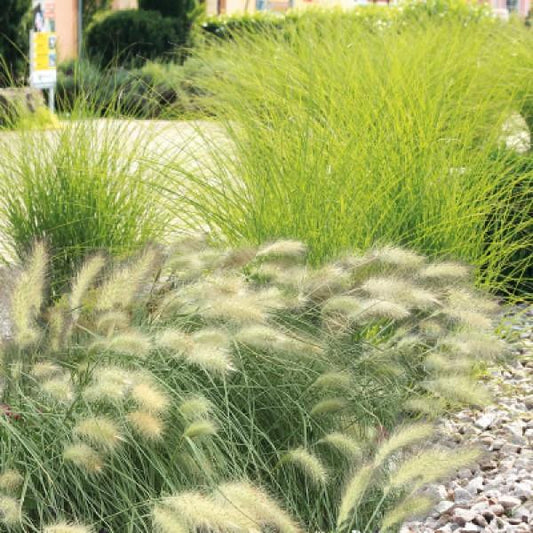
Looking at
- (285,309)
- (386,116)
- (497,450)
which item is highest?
(386,116)

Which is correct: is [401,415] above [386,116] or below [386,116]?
A: below

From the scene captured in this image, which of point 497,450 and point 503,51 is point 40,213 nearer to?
point 497,450

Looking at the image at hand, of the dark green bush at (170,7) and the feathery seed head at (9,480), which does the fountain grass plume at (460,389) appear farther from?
the dark green bush at (170,7)

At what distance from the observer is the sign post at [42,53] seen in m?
10.8

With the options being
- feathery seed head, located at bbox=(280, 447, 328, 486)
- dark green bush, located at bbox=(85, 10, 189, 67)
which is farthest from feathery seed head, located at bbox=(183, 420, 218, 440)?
dark green bush, located at bbox=(85, 10, 189, 67)

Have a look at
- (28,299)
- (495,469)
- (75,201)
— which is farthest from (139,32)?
(28,299)

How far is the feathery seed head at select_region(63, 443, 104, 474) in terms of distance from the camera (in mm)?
2008

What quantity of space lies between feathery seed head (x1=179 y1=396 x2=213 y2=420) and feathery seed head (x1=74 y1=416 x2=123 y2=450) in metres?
0.16

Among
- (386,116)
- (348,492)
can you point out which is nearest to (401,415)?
(348,492)

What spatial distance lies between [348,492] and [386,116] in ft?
7.23

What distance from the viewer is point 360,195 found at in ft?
12.1

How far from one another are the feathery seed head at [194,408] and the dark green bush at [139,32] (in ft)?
44.9

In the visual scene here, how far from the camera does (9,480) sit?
2.05 metres

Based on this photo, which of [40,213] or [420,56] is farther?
[420,56]
